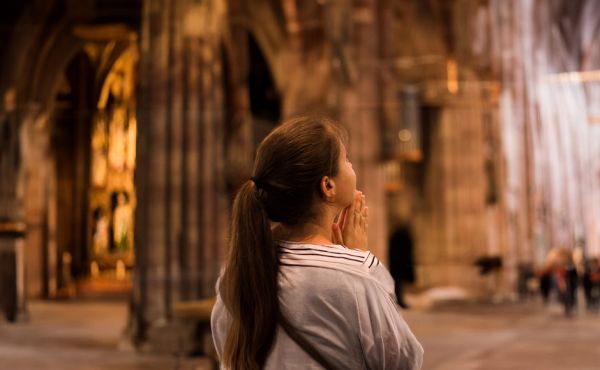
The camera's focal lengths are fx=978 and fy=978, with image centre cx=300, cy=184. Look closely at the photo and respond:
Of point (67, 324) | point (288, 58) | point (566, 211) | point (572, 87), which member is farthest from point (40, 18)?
point (572, 87)

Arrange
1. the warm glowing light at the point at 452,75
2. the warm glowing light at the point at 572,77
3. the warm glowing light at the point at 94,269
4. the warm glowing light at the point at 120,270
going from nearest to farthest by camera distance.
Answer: the warm glowing light at the point at 94,269 < the warm glowing light at the point at 120,270 < the warm glowing light at the point at 452,75 < the warm glowing light at the point at 572,77

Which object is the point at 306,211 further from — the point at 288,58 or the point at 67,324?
the point at 288,58

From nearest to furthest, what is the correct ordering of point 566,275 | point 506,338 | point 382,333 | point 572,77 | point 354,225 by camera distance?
1. point 382,333
2. point 354,225
3. point 506,338
4. point 566,275
5. point 572,77

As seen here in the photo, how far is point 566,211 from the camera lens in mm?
43406

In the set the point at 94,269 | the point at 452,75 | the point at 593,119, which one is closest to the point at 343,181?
the point at 94,269

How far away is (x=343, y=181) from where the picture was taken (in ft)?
5.95

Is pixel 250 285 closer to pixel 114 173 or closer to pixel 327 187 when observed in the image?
pixel 327 187

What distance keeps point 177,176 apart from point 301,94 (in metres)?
9.22

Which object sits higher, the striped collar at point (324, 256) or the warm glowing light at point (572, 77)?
the warm glowing light at point (572, 77)

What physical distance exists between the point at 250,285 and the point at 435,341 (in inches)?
468

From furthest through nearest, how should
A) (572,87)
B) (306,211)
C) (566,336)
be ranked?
(572,87) < (566,336) < (306,211)

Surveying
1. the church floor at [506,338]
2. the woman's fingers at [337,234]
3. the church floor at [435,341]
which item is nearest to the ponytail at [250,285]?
the woman's fingers at [337,234]

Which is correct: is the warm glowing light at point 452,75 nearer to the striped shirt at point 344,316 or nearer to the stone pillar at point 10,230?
the stone pillar at point 10,230

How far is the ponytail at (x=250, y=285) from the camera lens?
170 centimetres
